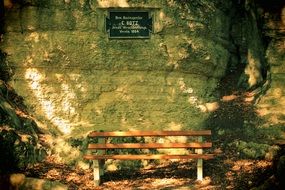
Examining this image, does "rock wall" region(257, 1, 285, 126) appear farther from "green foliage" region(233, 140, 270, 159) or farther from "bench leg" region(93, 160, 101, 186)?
"bench leg" region(93, 160, 101, 186)

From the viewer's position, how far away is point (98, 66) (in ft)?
31.8

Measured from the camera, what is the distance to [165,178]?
7.61 metres

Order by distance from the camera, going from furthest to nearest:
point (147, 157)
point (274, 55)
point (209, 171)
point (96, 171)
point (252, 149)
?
point (274, 55), point (252, 149), point (209, 171), point (96, 171), point (147, 157)

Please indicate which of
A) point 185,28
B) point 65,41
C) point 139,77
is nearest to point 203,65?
point 185,28

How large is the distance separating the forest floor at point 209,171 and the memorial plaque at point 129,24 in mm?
2897

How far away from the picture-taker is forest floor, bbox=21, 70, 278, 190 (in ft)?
23.2

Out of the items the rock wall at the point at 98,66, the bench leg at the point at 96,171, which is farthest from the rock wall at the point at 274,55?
the bench leg at the point at 96,171

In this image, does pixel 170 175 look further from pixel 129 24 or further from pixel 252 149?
pixel 129 24

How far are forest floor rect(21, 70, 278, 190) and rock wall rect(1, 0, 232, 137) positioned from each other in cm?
96

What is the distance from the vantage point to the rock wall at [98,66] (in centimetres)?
962

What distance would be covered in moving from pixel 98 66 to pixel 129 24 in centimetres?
128

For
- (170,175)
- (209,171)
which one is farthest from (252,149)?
(170,175)

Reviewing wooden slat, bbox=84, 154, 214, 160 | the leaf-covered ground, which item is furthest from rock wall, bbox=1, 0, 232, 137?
wooden slat, bbox=84, 154, 214, 160

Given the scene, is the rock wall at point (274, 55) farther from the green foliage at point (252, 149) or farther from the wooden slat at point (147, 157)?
the wooden slat at point (147, 157)
